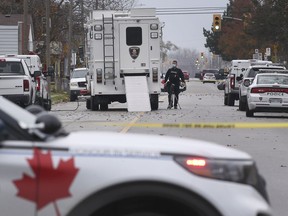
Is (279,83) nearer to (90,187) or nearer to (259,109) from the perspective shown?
(259,109)

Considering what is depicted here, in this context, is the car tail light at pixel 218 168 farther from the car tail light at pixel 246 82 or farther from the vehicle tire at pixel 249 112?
the car tail light at pixel 246 82

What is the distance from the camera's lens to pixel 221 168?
14.6 feet

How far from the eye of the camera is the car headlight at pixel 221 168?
14.4 feet

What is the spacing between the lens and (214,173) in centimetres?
441

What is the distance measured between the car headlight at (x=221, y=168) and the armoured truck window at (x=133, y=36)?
69.7 ft

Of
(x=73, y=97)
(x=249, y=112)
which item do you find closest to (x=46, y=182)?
→ (x=249, y=112)

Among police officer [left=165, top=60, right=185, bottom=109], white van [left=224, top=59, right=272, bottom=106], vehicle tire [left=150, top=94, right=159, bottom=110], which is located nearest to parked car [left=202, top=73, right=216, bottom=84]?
white van [left=224, top=59, right=272, bottom=106]

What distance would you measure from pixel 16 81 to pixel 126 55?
4770 millimetres

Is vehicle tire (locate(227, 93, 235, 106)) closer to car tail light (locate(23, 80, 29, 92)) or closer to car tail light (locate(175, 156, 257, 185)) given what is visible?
car tail light (locate(23, 80, 29, 92))

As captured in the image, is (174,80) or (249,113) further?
(174,80)

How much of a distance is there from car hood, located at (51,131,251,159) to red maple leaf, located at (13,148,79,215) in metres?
0.15

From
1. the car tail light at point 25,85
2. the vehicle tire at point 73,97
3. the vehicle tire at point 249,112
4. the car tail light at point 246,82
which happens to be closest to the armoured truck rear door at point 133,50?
the car tail light at point 246,82

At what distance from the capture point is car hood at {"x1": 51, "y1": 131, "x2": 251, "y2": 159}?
4.38 m

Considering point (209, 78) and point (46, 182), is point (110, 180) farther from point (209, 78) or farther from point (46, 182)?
point (209, 78)
